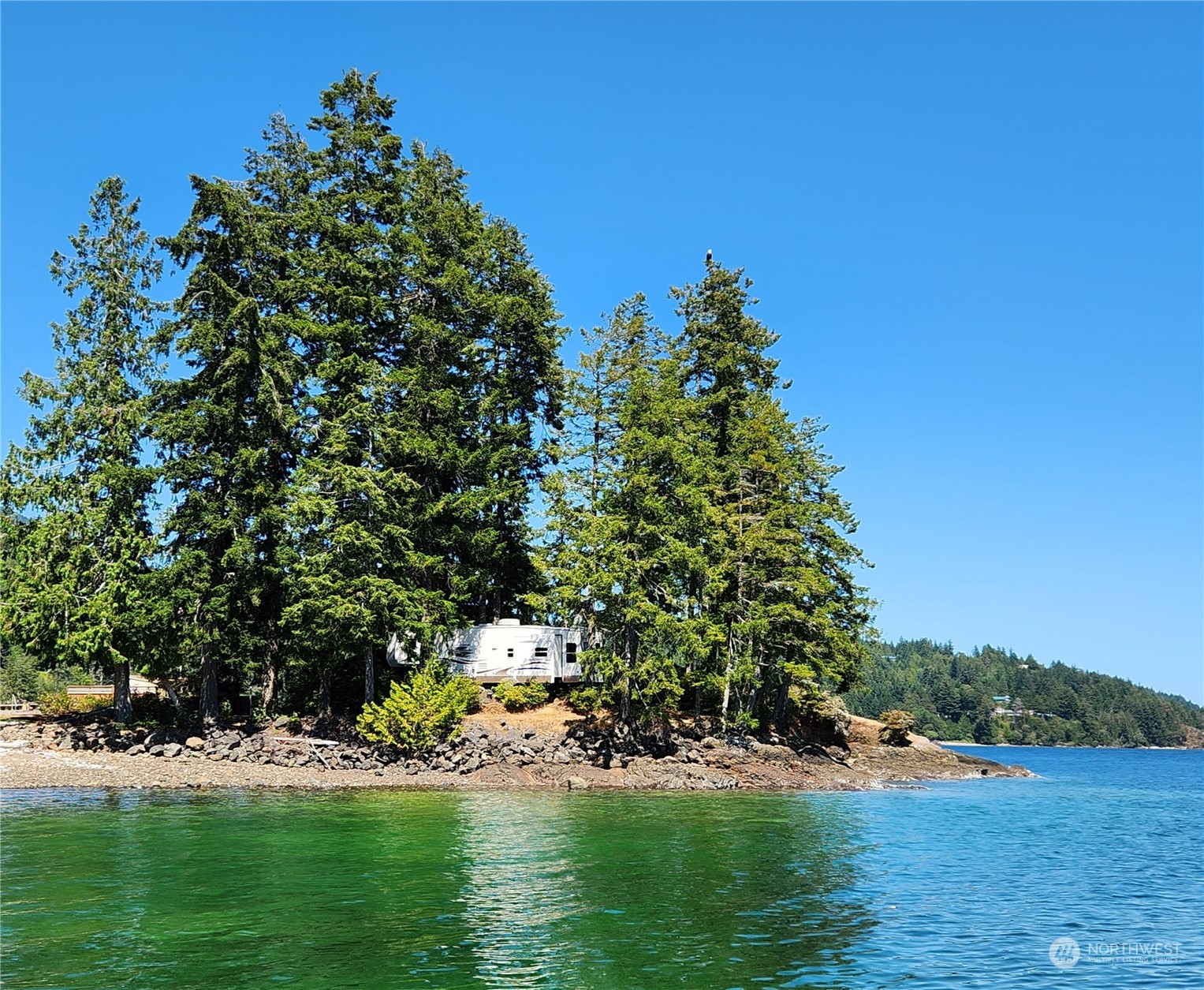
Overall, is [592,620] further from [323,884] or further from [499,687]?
[323,884]

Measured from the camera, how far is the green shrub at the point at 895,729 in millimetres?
55844

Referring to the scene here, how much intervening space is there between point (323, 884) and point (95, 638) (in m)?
22.5

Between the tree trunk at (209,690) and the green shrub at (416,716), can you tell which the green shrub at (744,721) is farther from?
the tree trunk at (209,690)

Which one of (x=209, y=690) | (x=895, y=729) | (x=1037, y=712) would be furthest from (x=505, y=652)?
(x=1037, y=712)

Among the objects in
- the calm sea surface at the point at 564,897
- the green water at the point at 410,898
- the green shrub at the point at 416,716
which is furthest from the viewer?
the green shrub at the point at 416,716

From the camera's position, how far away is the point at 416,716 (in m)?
38.9

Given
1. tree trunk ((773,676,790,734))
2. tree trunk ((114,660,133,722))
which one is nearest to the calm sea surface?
tree trunk ((114,660,133,722))

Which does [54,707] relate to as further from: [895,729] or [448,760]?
[895,729]

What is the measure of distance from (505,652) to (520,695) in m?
2.47

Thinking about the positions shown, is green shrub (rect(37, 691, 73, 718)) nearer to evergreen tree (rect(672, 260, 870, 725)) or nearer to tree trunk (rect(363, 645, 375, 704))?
tree trunk (rect(363, 645, 375, 704))

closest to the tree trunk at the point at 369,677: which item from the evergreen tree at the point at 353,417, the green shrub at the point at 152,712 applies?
the evergreen tree at the point at 353,417

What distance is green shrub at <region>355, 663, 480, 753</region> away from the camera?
3894 cm

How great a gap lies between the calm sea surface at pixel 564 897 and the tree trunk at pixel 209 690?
968 centimetres

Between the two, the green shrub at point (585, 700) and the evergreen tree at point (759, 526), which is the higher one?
the evergreen tree at point (759, 526)
